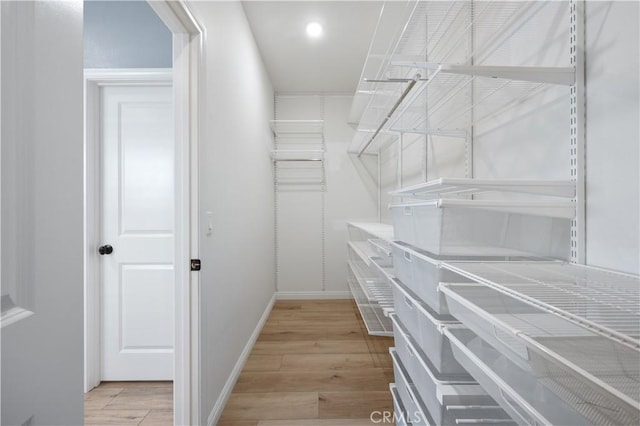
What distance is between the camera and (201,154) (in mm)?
1394

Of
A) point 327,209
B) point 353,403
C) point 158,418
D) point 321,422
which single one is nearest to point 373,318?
point 353,403

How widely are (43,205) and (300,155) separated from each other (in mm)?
3177

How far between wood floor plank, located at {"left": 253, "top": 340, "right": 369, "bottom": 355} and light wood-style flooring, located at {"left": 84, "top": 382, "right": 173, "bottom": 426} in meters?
0.71

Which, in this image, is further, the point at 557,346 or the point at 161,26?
the point at 161,26

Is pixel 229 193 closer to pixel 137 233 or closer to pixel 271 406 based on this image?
pixel 137 233

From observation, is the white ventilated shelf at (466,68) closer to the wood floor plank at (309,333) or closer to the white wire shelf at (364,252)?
the white wire shelf at (364,252)

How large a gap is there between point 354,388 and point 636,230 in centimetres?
164

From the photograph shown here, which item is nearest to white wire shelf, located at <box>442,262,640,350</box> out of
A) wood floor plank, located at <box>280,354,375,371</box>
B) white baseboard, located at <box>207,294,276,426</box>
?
white baseboard, located at <box>207,294,276,426</box>

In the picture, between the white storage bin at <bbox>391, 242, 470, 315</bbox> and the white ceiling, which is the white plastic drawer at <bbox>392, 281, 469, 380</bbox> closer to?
the white storage bin at <bbox>391, 242, 470, 315</bbox>

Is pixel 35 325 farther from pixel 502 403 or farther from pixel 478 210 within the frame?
pixel 478 210

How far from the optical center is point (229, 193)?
6.08ft

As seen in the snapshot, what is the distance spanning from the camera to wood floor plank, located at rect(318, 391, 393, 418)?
5.43ft

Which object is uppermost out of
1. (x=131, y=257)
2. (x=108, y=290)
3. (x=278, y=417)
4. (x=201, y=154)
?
(x=201, y=154)

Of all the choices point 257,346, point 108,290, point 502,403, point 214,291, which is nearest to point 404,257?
point 502,403
